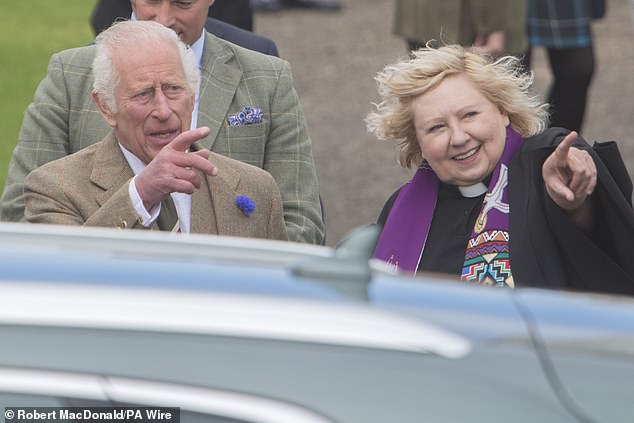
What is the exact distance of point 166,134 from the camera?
14.8ft

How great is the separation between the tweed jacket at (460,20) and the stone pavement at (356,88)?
1.38 meters

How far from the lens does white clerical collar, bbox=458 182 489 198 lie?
14.6ft

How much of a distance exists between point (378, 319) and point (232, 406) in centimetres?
26

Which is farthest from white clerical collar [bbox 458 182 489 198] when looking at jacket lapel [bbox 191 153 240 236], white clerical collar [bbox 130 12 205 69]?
white clerical collar [bbox 130 12 205 69]

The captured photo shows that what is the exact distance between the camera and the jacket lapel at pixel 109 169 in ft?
14.5

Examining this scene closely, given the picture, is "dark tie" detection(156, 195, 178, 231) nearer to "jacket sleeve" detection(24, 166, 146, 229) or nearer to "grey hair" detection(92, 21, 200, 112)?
"jacket sleeve" detection(24, 166, 146, 229)

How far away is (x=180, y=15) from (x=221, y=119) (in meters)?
0.45

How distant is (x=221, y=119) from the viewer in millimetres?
4953

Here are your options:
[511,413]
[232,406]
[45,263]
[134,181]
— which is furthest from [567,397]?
[134,181]

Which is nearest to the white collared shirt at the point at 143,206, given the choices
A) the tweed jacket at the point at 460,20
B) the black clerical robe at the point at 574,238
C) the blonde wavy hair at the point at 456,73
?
the blonde wavy hair at the point at 456,73

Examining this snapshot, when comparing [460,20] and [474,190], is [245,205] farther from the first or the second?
[460,20]

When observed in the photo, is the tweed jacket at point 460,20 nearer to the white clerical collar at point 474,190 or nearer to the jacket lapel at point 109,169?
the white clerical collar at point 474,190

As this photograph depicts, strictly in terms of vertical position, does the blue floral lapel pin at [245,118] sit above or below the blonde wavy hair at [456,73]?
below

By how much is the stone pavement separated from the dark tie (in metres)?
3.61
